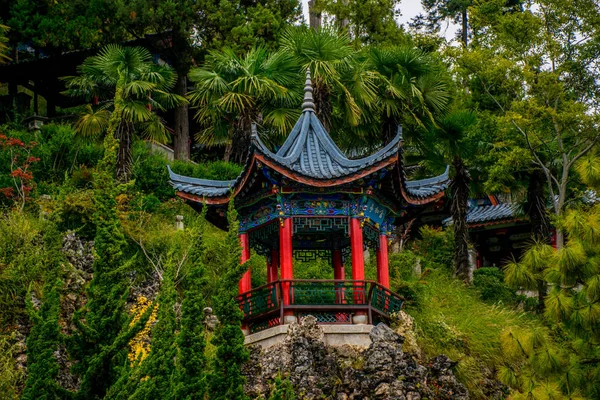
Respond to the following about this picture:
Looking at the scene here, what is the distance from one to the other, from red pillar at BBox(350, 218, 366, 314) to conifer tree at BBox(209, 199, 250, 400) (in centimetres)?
417

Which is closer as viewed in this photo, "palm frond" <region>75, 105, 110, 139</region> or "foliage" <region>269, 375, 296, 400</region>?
"foliage" <region>269, 375, 296, 400</region>

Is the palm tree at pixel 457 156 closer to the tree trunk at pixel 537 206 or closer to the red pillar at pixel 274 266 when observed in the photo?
the tree trunk at pixel 537 206

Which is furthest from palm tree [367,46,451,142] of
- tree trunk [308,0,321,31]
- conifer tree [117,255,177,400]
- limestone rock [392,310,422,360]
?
conifer tree [117,255,177,400]

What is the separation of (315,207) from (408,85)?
919 centimetres

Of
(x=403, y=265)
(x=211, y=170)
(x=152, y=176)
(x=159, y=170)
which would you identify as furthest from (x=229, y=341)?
(x=211, y=170)

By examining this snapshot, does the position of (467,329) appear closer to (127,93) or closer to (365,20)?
(127,93)

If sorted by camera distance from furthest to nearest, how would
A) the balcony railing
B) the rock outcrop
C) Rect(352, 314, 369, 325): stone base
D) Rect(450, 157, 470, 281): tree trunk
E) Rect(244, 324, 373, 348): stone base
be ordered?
Rect(450, 157, 470, 281): tree trunk
Rect(352, 314, 369, 325): stone base
the balcony railing
Rect(244, 324, 373, 348): stone base
the rock outcrop

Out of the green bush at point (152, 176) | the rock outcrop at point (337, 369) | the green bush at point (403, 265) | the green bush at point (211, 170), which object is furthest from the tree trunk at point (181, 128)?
the rock outcrop at point (337, 369)

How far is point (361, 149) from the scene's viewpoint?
29.3 metres

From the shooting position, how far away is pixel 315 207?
18188 mm

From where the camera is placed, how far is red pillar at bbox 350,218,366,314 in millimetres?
17781

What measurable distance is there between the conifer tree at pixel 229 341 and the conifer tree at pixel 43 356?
211 cm

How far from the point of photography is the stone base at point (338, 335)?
56.2 ft

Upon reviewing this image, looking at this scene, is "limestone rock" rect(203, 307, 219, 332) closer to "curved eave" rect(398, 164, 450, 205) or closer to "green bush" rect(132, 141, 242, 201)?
"curved eave" rect(398, 164, 450, 205)
